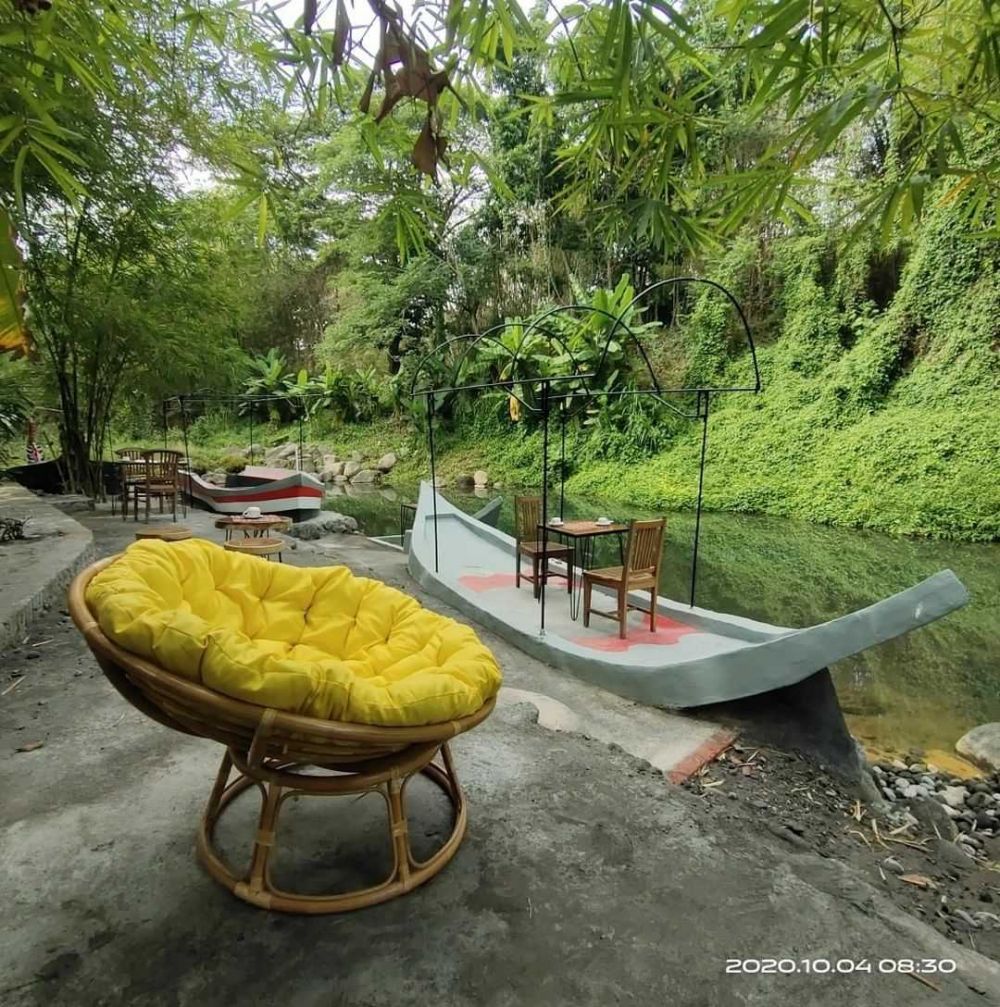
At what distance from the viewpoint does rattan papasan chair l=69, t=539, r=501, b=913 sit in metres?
1.15

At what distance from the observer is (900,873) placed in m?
2.32

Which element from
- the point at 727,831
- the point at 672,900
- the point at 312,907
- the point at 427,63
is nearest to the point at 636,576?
the point at 727,831

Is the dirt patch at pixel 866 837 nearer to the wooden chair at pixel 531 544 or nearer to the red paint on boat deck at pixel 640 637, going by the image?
the red paint on boat deck at pixel 640 637

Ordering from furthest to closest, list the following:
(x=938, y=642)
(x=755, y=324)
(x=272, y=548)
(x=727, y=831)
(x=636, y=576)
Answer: (x=755, y=324), (x=938, y=642), (x=272, y=548), (x=636, y=576), (x=727, y=831)

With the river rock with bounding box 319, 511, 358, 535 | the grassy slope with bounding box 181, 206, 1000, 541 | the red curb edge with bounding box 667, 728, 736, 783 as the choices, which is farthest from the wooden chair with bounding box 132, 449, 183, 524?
the grassy slope with bounding box 181, 206, 1000, 541

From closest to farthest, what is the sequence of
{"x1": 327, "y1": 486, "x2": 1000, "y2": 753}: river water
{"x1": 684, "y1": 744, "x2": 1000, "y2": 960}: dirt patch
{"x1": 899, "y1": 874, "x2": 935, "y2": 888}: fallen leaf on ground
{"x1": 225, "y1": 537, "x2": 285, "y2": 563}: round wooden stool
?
{"x1": 684, "y1": 744, "x2": 1000, "y2": 960}: dirt patch < {"x1": 899, "y1": 874, "x2": 935, "y2": 888}: fallen leaf on ground < {"x1": 327, "y1": 486, "x2": 1000, "y2": 753}: river water < {"x1": 225, "y1": 537, "x2": 285, "y2": 563}: round wooden stool

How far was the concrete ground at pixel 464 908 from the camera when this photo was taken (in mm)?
1130

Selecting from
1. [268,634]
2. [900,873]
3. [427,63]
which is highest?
[427,63]

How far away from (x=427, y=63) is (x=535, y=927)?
63.1 inches

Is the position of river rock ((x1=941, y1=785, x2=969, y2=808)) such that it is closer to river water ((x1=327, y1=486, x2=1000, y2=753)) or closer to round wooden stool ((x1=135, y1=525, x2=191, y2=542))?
river water ((x1=327, y1=486, x2=1000, y2=753))

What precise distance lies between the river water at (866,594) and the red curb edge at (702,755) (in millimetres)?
1299

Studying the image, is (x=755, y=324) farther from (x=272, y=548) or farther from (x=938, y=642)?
(x=272, y=548)

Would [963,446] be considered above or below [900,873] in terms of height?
above
